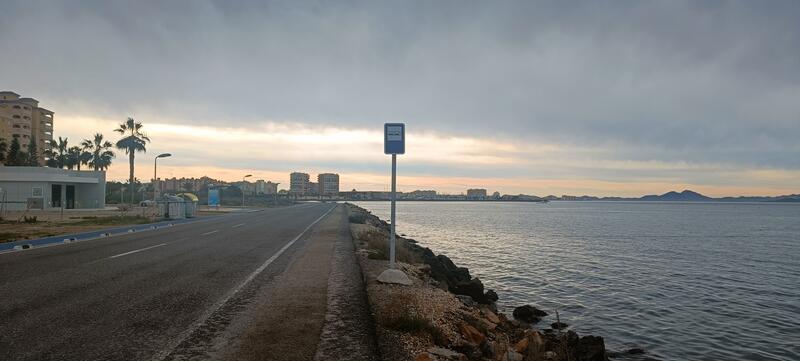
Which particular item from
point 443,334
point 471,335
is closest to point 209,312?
point 443,334

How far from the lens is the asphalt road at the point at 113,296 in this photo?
5.87 meters

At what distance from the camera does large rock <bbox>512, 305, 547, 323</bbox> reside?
1477 cm

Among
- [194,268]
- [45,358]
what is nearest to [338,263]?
[194,268]

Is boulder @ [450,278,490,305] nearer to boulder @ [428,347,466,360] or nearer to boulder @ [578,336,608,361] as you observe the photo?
boulder @ [578,336,608,361]

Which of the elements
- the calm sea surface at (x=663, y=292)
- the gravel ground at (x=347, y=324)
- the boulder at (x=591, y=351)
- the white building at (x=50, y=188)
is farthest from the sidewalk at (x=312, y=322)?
the white building at (x=50, y=188)

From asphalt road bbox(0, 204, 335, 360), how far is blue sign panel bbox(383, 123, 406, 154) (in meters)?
4.17

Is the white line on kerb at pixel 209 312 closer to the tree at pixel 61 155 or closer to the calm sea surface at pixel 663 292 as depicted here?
the calm sea surface at pixel 663 292

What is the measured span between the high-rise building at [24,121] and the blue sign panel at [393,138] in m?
114

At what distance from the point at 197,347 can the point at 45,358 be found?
1.57 metres

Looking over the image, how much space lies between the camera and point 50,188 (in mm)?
52250

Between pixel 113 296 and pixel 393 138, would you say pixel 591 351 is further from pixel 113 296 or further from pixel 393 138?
pixel 113 296

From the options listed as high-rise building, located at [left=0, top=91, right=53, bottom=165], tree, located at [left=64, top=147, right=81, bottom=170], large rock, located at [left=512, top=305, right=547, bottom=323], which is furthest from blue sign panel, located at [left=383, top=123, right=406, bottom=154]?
high-rise building, located at [left=0, top=91, right=53, bottom=165]

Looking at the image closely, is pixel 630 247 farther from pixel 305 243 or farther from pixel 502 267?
pixel 305 243

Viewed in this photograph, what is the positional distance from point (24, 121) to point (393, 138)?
132 meters
